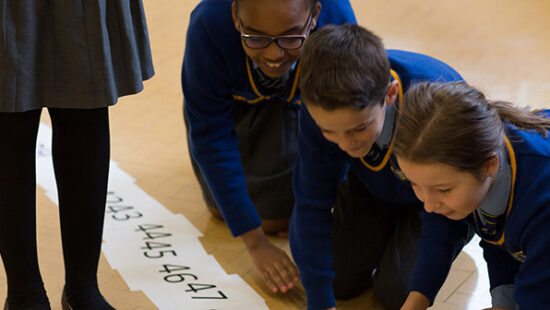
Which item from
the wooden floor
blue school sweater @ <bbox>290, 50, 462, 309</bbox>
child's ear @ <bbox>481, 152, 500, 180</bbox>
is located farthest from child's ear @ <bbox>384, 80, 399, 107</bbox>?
the wooden floor

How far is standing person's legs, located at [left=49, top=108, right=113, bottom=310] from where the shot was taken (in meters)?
1.09

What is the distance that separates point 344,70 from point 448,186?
232 mm

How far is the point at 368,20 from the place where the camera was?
362 cm

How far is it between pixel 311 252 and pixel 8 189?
0.54m

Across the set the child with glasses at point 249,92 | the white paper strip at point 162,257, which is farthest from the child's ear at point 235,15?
the white paper strip at point 162,257

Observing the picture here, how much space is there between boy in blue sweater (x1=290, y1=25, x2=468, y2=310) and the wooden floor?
88 millimetres

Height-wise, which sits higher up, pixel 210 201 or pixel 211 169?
pixel 211 169

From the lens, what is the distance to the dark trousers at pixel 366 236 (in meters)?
1.37

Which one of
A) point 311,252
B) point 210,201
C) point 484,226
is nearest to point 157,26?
point 210,201

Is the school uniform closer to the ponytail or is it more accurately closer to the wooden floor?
the wooden floor

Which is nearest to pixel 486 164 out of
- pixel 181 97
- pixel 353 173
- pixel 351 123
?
pixel 351 123

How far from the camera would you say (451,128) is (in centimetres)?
86

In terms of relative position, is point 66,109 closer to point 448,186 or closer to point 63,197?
point 63,197

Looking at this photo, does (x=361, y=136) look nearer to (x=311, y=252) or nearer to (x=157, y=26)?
(x=311, y=252)
